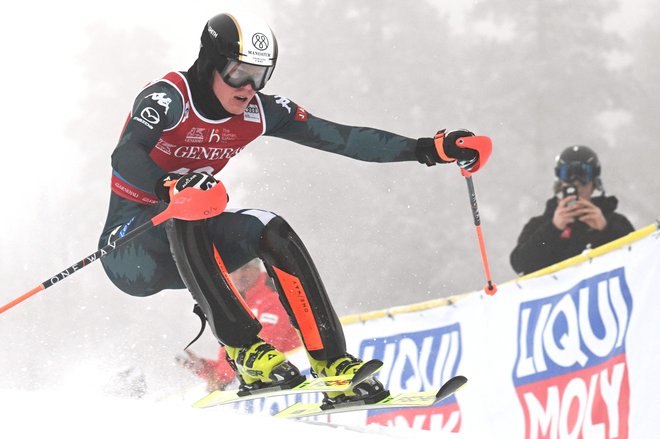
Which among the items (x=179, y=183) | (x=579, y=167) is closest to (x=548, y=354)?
(x=579, y=167)

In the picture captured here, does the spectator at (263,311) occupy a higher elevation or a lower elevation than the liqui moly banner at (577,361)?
higher

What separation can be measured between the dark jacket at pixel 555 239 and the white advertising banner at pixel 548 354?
1.56 feet

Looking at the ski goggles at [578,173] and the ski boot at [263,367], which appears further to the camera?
the ski goggles at [578,173]

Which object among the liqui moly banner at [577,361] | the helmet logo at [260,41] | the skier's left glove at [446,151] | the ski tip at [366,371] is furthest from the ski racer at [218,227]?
the liqui moly banner at [577,361]

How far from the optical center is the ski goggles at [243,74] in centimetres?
326

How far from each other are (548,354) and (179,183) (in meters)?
1.86

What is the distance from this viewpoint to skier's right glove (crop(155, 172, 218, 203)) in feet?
9.71

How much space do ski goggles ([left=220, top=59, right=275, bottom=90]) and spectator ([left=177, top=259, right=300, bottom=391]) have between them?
1.98 m

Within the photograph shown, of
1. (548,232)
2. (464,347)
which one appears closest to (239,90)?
(464,347)

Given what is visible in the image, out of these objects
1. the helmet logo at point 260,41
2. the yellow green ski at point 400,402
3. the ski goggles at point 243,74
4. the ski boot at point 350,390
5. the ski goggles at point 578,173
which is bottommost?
the yellow green ski at point 400,402

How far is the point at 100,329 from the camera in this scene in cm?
1138

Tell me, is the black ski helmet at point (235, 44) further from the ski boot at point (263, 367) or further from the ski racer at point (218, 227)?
the ski boot at point (263, 367)

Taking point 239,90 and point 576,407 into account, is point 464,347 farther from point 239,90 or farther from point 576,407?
point 239,90

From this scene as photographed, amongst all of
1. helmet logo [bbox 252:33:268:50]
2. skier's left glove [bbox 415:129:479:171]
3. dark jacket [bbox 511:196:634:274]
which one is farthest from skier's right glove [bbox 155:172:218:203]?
dark jacket [bbox 511:196:634:274]
